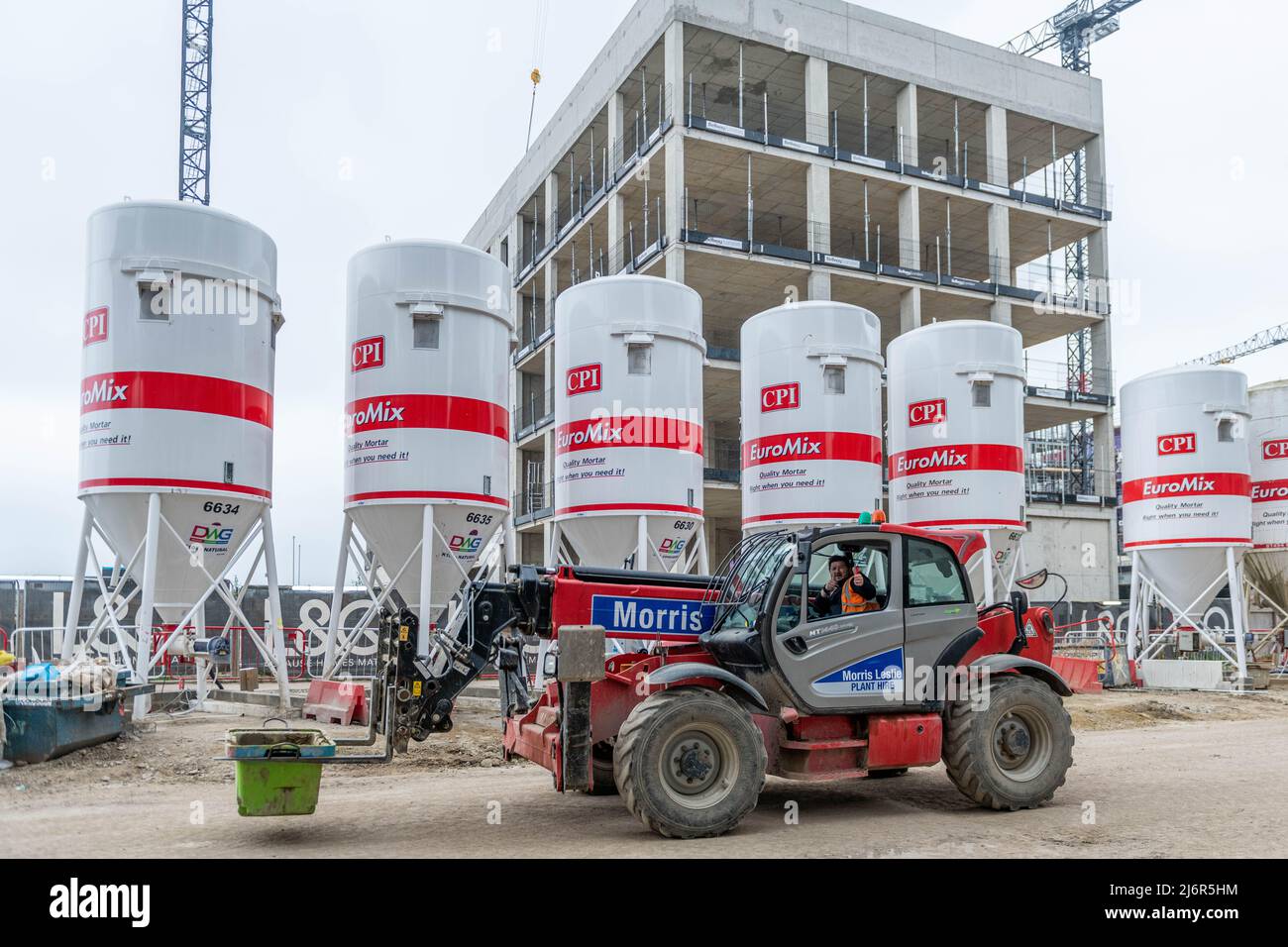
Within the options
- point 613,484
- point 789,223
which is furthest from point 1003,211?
point 613,484

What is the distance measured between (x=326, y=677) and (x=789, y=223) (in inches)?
1314

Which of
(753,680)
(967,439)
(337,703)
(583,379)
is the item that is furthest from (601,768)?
(967,439)

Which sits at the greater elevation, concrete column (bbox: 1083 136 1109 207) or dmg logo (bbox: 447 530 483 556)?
concrete column (bbox: 1083 136 1109 207)

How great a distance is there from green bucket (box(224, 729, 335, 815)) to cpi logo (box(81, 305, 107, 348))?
31.2 ft

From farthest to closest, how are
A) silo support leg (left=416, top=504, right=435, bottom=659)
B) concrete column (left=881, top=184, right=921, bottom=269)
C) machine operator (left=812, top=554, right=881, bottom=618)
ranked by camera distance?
concrete column (left=881, top=184, right=921, bottom=269) < silo support leg (left=416, top=504, right=435, bottom=659) < machine operator (left=812, top=554, right=881, bottom=618)

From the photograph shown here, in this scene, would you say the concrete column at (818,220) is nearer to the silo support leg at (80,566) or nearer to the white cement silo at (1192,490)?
the white cement silo at (1192,490)

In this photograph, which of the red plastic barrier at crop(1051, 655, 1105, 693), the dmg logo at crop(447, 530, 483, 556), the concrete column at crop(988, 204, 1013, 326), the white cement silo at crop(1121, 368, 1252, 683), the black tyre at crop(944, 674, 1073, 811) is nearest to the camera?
the black tyre at crop(944, 674, 1073, 811)

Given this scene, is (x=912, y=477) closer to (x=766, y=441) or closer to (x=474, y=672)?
(x=766, y=441)

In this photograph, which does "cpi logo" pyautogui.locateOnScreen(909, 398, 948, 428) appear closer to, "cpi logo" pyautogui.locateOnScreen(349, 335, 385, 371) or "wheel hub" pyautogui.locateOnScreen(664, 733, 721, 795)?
"cpi logo" pyautogui.locateOnScreen(349, 335, 385, 371)

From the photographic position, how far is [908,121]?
39000mm

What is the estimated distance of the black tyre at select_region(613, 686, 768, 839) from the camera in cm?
826

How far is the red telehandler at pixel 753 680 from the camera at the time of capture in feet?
28.0

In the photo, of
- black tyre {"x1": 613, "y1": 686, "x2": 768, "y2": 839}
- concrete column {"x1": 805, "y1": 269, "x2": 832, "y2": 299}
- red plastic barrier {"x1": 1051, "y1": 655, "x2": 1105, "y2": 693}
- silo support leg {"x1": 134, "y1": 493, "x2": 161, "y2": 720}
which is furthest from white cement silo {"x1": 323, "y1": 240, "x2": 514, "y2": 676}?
concrete column {"x1": 805, "y1": 269, "x2": 832, "y2": 299}

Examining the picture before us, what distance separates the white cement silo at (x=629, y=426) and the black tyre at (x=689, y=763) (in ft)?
30.9
